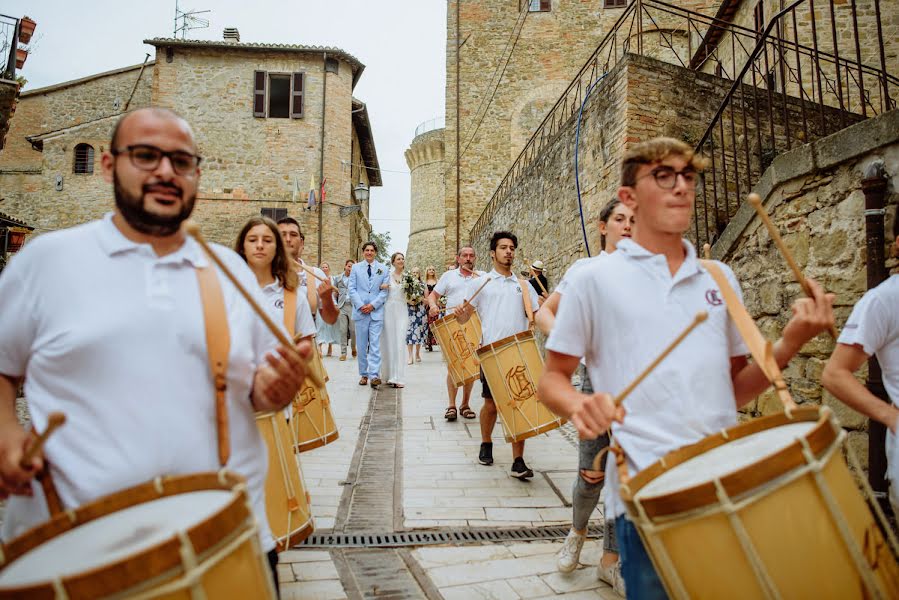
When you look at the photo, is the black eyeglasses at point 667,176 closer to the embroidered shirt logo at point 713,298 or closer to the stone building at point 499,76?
the embroidered shirt logo at point 713,298

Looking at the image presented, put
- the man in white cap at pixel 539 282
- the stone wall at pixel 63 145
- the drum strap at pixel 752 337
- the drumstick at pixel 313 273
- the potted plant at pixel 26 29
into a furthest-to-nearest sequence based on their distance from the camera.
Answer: the stone wall at pixel 63 145 < the potted plant at pixel 26 29 < the man in white cap at pixel 539 282 < the drumstick at pixel 313 273 < the drum strap at pixel 752 337

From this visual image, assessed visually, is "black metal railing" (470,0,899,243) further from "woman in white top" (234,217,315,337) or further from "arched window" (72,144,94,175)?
"arched window" (72,144,94,175)

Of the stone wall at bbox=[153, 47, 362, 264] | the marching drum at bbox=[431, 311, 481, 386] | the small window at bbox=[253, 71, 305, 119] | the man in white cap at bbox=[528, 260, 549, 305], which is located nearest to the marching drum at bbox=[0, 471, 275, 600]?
the man in white cap at bbox=[528, 260, 549, 305]

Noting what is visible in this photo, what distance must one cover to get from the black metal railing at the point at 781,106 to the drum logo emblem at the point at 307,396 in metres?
3.98

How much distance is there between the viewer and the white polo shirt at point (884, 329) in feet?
7.61

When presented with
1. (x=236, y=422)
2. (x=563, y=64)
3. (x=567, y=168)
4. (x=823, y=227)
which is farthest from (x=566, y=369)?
(x=563, y=64)

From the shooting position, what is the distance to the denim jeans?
1.68 meters

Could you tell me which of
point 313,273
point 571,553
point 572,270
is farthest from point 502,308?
point 572,270

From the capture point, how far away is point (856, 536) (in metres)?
1.40

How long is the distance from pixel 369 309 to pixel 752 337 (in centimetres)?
819

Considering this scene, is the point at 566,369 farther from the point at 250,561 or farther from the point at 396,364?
the point at 396,364

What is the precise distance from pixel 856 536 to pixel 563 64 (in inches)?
953

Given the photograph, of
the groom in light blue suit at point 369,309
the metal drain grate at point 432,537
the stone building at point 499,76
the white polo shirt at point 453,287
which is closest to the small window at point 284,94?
the stone building at point 499,76

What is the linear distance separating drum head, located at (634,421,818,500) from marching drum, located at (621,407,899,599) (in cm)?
1
